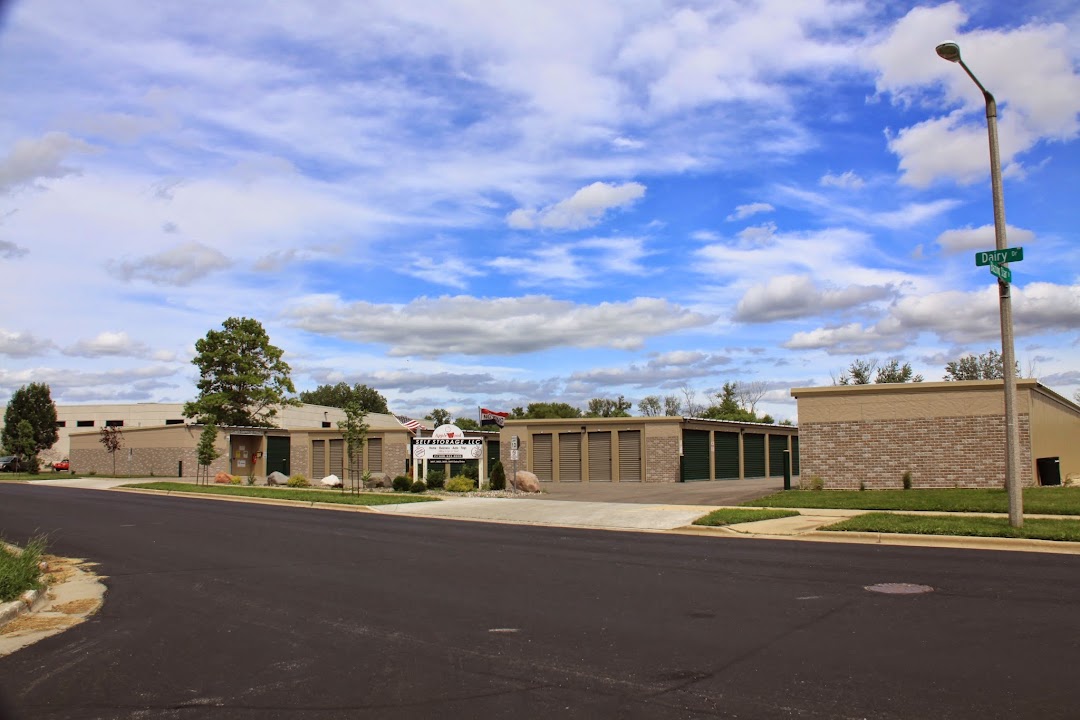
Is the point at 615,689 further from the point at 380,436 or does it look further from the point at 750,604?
the point at 380,436

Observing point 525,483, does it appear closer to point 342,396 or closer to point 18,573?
point 18,573

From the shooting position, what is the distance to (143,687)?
21.9 feet

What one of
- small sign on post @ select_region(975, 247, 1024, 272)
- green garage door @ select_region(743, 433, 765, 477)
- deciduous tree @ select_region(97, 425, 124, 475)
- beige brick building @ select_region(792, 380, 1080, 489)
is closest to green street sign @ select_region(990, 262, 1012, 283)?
small sign on post @ select_region(975, 247, 1024, 272)

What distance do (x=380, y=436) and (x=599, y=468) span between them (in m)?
14.8

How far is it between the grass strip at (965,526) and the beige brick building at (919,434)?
880 cm

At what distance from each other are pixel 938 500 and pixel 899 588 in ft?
38.9

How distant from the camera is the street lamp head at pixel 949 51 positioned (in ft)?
45.8

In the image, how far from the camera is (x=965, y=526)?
15.9 meters

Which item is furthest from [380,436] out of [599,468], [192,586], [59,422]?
[59,422]

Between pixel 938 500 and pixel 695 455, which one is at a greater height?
pixel 695 455

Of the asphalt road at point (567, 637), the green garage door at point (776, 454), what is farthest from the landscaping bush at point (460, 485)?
the green garage door at point (776, 454)

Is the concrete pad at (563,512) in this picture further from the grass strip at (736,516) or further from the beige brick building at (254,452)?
the beige brick building at (254,452)

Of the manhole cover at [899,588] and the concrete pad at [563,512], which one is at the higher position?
the manhole cover at [899,588]

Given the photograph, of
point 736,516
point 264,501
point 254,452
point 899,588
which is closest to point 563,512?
point 736,516
